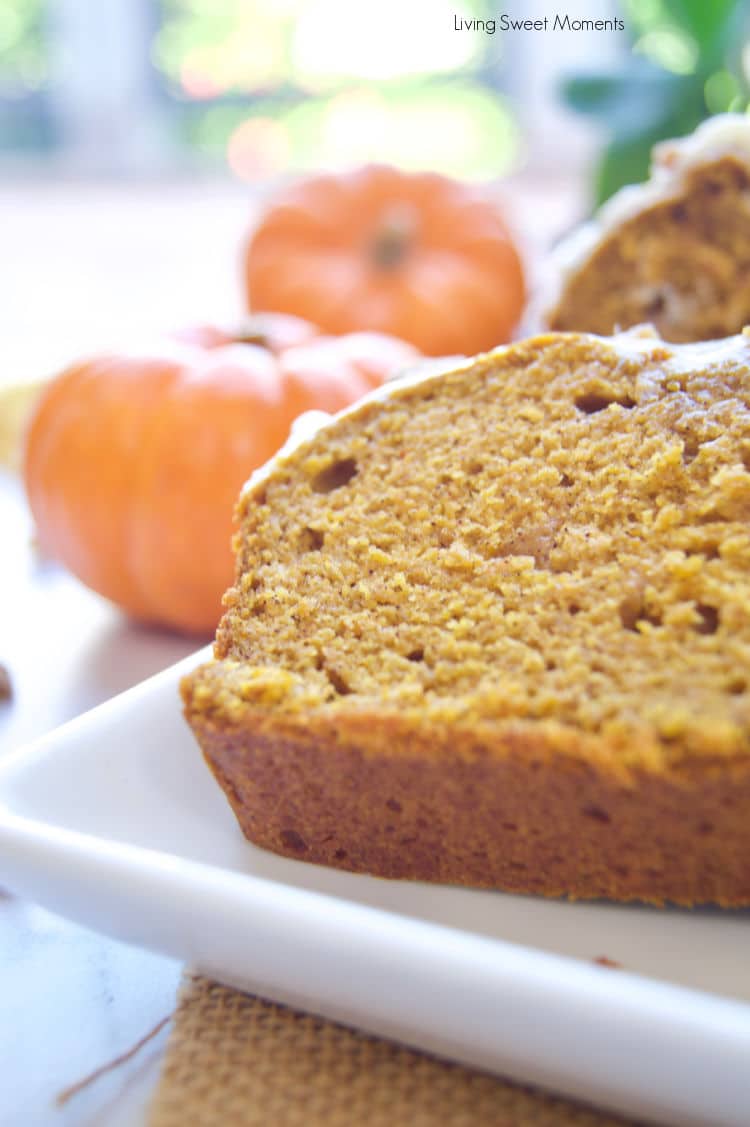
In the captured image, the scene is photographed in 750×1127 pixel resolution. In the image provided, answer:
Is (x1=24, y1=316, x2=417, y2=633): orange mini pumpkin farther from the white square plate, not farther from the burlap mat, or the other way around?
the burlap mat

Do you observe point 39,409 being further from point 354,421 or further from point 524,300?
point 524,300

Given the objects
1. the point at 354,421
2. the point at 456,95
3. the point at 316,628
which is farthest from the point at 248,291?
the point at 456,95

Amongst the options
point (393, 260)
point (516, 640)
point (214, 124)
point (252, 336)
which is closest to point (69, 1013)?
point (516, 640)

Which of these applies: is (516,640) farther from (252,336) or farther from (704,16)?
(704,16)

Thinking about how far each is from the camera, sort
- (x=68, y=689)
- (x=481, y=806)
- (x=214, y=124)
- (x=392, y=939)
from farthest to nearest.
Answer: (x=214, y=124)
(x=68, y=689)
(x=481, y=806)
(x=392, y=939)

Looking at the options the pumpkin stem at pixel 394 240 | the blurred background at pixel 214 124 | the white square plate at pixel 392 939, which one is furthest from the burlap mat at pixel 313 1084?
the blurred background at pixel 214 124

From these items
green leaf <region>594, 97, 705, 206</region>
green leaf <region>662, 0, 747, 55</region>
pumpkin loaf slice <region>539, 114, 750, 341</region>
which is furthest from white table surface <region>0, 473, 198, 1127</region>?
green leaf <region>662, 0, 747, 55</region>
